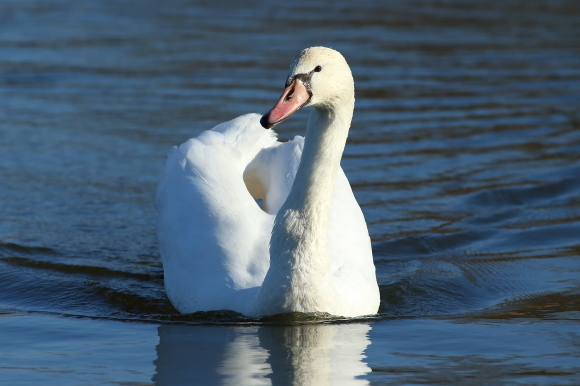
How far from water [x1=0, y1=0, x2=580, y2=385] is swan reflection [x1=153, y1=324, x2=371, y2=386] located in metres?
0.02

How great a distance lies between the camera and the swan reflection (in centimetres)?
512

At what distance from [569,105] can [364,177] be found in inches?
171

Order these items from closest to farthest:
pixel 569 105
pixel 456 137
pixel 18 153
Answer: pixel 18 153 < pixel 456 137 < pixel 569 105

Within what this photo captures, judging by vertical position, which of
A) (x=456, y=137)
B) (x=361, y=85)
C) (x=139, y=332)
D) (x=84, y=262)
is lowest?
(x=139, y=332)

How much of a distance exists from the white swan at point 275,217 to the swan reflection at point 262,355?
0.60ft

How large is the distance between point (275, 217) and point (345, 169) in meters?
4.27

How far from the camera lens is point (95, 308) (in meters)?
6.84

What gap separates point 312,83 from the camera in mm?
5508

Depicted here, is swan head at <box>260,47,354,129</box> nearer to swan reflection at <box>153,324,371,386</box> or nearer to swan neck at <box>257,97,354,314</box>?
swan neck at <box>257,97,354,314</box>

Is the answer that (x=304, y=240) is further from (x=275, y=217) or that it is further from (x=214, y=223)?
(x=214, y=223)

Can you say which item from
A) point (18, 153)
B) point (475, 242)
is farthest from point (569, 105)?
point (18, 153)

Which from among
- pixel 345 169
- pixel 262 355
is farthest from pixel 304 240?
pixel 345 169

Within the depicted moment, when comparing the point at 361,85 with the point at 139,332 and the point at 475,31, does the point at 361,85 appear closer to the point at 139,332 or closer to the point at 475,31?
the point at 475,31

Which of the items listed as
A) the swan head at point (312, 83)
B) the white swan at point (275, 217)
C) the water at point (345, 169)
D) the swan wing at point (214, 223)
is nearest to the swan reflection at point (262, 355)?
the water at point (345, 169)
